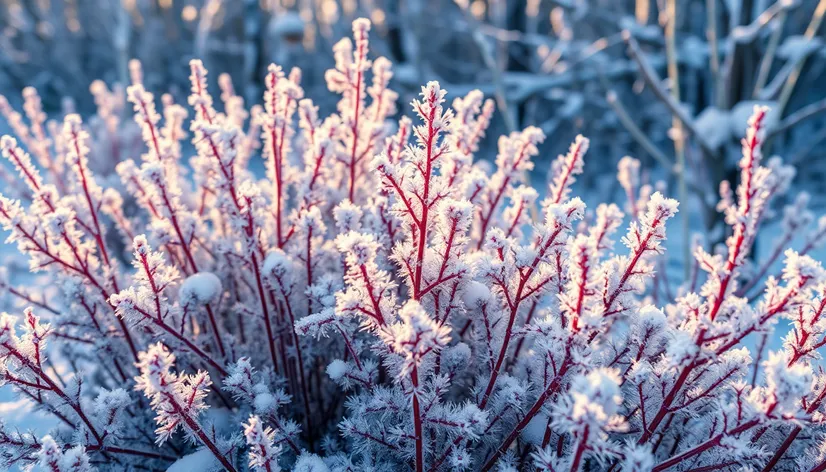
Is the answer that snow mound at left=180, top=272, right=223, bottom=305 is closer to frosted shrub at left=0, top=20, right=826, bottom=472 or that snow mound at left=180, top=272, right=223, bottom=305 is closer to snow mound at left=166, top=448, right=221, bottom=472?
frosted shrub at left=0, top=20, right=826, bottom=472

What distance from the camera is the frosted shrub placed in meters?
0.98

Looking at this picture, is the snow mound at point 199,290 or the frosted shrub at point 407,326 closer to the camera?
the frosted shrub at point 407,326

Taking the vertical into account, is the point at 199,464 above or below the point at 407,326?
below

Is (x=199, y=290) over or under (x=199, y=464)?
over

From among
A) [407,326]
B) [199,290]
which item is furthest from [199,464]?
[407,326]

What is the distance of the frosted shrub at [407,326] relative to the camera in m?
0.98

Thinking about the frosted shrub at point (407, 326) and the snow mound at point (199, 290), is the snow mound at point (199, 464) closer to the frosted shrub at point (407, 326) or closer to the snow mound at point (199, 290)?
the frosted shrub at point (407, 326)

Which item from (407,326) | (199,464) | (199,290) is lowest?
(199,464)

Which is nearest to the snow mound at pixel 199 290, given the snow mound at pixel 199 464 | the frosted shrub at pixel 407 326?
the frosted shrub at pixel 407 326

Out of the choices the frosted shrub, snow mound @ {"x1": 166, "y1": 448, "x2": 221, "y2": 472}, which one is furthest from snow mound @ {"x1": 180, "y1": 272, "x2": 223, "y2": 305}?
snow mound @ {"x1": 166, "y1": 448, "x2": 221, "y2": 472}

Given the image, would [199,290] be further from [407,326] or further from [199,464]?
[407,326]

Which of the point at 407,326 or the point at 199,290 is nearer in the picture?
the point at 407,326

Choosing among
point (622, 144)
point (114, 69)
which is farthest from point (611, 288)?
point (114, 69)

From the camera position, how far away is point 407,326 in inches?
34.8
